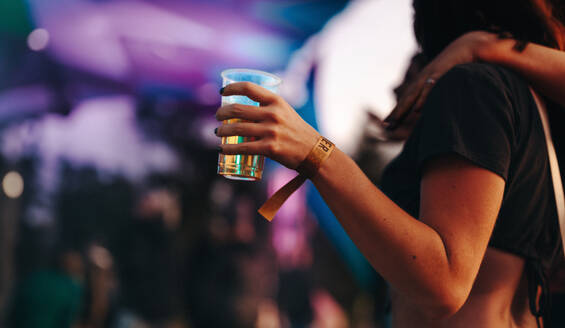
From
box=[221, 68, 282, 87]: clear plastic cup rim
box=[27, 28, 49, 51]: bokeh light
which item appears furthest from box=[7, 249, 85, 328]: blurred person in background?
box=[221, 68, 282, 87]: clear plastic cup rim

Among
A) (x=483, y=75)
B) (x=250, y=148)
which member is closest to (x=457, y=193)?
(x=483, y=75)

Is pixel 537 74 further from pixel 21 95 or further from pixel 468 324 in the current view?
pixel 21 95

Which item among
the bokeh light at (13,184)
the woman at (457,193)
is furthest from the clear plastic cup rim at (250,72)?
the bokeh light at (13,184)

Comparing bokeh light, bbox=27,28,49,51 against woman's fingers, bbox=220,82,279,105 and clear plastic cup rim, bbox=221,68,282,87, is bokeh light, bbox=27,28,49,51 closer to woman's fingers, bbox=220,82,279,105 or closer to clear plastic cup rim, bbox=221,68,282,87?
clear plastic cup rim, bbox=221,68,282,87

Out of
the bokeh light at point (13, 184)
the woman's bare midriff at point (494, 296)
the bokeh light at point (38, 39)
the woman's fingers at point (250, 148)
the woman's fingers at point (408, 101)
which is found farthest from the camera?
the bokeh light at point (38, 39)

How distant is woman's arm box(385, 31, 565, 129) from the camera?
946 mm

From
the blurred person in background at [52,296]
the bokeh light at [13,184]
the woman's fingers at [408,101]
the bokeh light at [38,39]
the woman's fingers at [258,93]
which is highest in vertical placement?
the bokeh light at [38,39]

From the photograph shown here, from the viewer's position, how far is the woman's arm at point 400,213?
711 mm

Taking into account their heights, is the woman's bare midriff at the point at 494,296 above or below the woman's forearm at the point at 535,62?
below

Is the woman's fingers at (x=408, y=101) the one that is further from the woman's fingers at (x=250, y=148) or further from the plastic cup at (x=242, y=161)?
the woman's fingers at (x=250, y=148)

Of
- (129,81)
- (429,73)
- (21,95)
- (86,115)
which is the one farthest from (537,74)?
(129,81)

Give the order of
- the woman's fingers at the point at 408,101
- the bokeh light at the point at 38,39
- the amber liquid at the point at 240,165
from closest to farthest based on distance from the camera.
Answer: the amber liquid at the point at 240,165
the woman's fingers at the point at 408,101
the bokeh light at the point at 38,39

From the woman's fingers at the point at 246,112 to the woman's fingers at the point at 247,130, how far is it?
0.04 feet

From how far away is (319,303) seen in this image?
898 cm
